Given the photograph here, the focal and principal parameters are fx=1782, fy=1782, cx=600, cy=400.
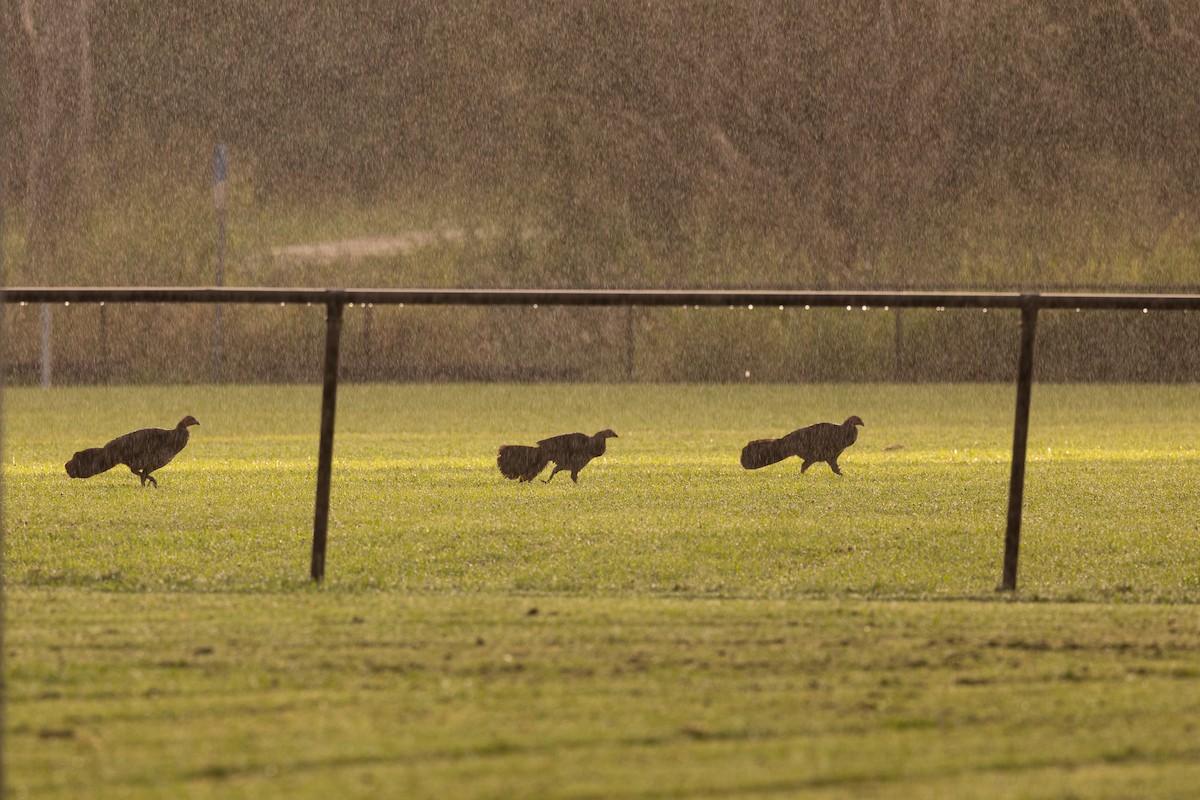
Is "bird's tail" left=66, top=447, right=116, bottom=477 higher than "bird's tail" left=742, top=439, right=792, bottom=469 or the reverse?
the reverse

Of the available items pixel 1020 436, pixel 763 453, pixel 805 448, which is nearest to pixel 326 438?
pixel 1020 436

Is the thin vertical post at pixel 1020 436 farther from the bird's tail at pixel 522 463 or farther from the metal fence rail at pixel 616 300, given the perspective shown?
the bird's tail at pixel 522 463

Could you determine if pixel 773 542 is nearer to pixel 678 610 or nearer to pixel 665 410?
pixel 678 610

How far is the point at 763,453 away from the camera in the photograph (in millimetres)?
11062

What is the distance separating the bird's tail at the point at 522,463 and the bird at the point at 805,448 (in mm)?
1284

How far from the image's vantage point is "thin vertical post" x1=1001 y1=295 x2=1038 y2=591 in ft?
22.0

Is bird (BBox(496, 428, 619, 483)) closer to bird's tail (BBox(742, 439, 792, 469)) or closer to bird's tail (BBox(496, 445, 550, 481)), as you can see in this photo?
bird's tail (BBox(496, 445, 550, 481))

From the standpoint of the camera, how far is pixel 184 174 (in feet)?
188

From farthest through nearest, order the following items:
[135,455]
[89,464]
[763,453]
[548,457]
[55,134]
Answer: [55,134] → [763,453] → [548,457] → [89,464] → [135,455]

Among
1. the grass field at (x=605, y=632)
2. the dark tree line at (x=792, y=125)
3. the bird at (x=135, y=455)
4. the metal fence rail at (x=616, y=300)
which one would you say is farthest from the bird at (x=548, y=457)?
the dark tree line at (x=792, y=125)

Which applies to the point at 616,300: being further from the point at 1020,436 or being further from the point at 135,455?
the point at 135,455

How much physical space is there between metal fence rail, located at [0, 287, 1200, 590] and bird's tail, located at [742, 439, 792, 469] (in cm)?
402

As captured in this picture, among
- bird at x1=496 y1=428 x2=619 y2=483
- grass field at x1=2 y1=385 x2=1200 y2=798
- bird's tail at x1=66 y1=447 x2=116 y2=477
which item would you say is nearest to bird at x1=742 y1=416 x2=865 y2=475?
grass field at x1=2 y1=385 x2=1200 y2=798

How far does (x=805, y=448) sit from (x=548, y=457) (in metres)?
1.67
